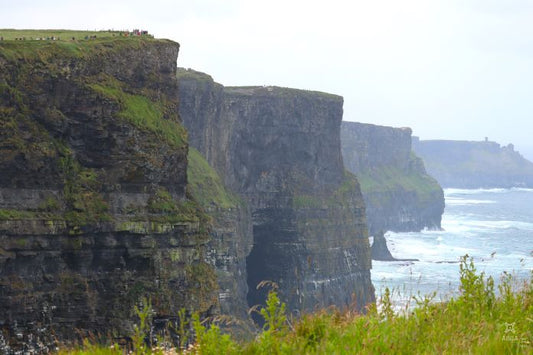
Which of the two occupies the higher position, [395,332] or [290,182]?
[395,332]

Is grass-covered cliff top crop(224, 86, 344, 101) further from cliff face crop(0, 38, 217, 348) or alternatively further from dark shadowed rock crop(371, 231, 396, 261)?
cliff face crop(0, 38, 217, 348)

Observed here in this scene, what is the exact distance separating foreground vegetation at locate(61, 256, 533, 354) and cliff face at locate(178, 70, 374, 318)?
85.9 meters

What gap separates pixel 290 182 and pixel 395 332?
328 ft

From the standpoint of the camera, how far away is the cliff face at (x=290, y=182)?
340 feet

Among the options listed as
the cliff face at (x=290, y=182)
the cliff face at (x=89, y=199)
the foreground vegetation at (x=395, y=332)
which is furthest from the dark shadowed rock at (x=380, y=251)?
the foreground vegetation at (x=395, y=332)

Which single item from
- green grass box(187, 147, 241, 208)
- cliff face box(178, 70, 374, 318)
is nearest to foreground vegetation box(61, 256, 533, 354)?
green grass box(187, 147, 241, 208)

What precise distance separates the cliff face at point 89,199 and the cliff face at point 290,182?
42479 millimetres

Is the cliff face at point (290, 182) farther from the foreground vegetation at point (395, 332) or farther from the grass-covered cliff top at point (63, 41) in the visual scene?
the foreground vegetation at point (395, 332)

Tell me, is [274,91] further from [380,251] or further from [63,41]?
[63,41]

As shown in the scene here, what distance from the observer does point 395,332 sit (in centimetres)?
1159

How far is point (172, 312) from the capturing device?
2014 inches

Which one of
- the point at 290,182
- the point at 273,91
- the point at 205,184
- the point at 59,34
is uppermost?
the point at 273,91

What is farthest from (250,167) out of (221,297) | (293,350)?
(293,350)

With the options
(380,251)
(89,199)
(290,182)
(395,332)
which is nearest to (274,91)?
(290,182)
